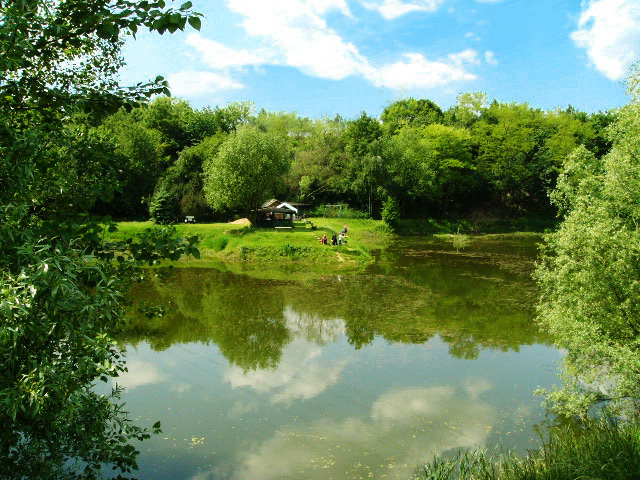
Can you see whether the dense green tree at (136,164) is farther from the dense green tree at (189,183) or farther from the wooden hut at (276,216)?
the wooden hut at (276,216)

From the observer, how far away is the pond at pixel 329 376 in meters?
10.5

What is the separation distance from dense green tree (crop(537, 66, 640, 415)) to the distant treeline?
39065mm

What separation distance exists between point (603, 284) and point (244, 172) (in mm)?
33245

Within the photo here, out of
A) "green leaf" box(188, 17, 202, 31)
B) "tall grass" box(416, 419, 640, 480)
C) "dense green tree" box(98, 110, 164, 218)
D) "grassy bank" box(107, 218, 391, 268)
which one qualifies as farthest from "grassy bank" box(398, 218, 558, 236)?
"green leaf" box(188, 17, 202, 31)

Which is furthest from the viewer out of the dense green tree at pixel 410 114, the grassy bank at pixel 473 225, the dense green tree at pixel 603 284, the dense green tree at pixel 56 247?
the dense green tree at pixel 410 114

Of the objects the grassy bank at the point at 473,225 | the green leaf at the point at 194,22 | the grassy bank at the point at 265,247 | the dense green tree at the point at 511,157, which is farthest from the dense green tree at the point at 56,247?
the dense green tree at the point at 511,157

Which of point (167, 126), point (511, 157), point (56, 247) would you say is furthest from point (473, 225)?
point (56, 247)

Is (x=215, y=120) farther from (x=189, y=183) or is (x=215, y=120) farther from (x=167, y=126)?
(x=189, y=183)

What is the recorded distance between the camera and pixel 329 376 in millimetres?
15016

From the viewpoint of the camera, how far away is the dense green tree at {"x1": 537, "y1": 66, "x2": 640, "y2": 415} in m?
11.5

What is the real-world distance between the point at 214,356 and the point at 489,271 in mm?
22574

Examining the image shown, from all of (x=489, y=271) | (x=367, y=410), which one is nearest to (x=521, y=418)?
(x=367, y=410)

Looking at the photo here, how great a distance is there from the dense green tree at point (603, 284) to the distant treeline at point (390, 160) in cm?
3907

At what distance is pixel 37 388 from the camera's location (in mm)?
4117
